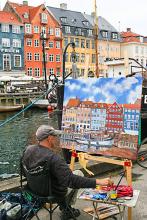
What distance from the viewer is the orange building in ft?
235

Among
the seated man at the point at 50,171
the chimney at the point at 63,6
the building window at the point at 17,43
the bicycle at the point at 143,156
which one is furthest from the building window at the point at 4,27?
the seated man at the point at 50,171

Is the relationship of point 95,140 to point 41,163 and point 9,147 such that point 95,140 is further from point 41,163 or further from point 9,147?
point 9,147

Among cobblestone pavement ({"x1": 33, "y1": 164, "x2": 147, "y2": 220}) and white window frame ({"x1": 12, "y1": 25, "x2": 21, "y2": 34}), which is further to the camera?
white window frame ({"x1": 12, "y1": 25, "x2": 21, "y2": 34})

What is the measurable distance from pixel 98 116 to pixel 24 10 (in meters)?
70.7

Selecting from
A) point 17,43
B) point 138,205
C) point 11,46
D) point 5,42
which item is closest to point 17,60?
point 11,46

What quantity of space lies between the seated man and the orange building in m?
66.5

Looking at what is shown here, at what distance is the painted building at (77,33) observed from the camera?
256 feet

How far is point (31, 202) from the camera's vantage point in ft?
16.5

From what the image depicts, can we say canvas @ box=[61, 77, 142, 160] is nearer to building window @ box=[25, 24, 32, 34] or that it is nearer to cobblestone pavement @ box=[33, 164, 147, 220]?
cobblestone pavement @ box=[33, 164, 147, 220]

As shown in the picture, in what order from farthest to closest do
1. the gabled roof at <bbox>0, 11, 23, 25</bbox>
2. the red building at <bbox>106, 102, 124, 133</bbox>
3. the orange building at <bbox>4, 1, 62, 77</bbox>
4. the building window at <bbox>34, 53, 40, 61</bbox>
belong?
the building window at <bbox>34, 53, 40, 61</bbox> → the orange building at <bbox>4, 1, 62, 77</bbox> → the gabled roof at <bbox>0, 11, 23, 25</bbox> → the red building at <bbox>106, 102, 124, 133</bbox>

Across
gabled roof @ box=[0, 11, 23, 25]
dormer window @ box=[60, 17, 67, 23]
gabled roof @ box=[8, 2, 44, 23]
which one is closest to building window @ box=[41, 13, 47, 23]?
gabled roof @ box=[8, 2, 44, 23]

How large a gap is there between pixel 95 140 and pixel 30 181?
2.04m

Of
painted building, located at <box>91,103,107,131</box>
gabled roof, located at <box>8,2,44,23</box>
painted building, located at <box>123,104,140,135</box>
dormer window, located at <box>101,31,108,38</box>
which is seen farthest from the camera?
dormer window, located at <box>101,31,108,38</box>

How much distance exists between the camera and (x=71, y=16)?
8012 cm
